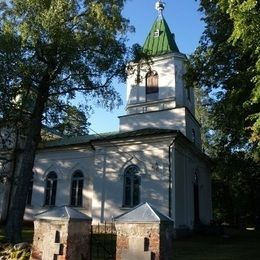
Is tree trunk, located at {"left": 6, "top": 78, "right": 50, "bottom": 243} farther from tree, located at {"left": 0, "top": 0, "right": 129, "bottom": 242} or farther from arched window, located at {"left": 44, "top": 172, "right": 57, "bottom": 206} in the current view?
arched window, located at {"left": 44, "top": 172, "right": 57, "bottom": 206}

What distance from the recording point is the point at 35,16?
1478cm

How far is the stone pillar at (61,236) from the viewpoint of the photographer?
861 cm

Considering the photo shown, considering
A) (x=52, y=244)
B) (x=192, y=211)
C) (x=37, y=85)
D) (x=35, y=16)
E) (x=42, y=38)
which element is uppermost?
(x=35, y=16)

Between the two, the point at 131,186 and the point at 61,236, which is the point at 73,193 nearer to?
the point at 131,186

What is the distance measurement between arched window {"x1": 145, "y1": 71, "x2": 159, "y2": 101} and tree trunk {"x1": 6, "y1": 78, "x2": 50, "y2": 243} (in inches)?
368

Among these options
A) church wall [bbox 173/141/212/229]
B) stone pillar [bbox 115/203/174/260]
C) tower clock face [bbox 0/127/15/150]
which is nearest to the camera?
stone pillar [bbox 115/203/174/260]

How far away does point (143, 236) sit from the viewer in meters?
7.62

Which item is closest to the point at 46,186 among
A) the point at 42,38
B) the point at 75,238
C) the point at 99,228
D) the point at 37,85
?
the point at 99,228

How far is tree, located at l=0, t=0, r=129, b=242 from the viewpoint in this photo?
14.2 m

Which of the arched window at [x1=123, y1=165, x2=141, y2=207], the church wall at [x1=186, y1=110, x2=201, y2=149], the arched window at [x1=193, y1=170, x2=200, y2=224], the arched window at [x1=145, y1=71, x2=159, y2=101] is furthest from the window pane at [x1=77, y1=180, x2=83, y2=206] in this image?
the church wall at [x1=186, y1=110, x2=201, y2=149]

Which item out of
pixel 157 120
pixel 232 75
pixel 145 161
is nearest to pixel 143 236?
pixel 232 75

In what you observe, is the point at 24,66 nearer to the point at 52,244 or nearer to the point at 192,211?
the point at 52,244

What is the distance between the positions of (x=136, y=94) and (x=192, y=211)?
8.10 m

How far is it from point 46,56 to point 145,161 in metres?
8.31
